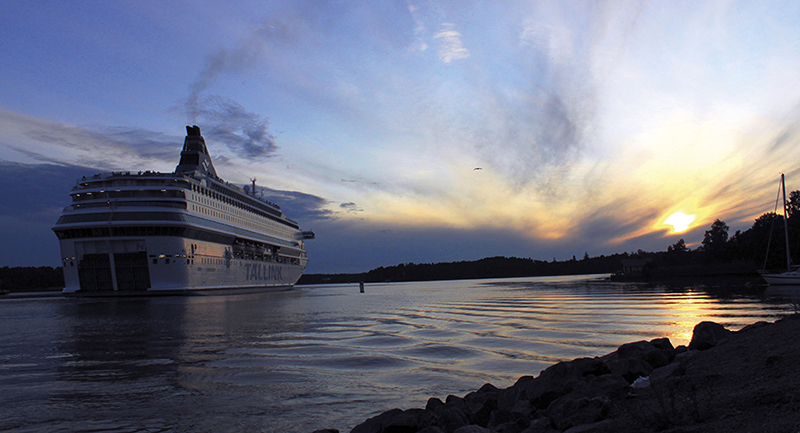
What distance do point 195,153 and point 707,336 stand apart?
83.4 m

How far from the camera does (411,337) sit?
19.7 meters

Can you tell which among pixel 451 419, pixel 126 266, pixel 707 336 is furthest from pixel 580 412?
pixel 126 266

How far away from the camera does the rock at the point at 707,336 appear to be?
10.4 metres

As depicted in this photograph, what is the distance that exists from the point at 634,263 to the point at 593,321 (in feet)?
334

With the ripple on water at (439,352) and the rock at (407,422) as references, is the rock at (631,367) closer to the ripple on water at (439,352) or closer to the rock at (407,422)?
the rock at (407,422)

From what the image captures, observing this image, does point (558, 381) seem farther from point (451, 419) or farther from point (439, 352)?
point (439, 352)

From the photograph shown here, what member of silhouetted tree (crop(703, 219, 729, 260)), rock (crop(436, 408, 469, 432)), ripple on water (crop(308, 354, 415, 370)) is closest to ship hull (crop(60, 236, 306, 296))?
ripple on water (crop(308, 354, 415, 370))

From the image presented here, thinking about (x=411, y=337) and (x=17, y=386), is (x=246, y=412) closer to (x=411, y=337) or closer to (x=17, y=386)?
(x=17, y=386)

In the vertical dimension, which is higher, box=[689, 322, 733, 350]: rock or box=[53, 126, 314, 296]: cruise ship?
box=[53, 126, 314, 296]: cruise ship

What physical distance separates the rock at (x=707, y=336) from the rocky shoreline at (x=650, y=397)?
0.04m

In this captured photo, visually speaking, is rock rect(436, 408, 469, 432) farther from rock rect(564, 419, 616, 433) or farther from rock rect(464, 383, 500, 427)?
rock rect(564, 419, 616, 433)

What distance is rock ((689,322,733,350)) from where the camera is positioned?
34.2 feet

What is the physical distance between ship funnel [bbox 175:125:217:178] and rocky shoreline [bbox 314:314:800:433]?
259 feet


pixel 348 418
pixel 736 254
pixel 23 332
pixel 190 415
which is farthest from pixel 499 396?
pixel 736 254
